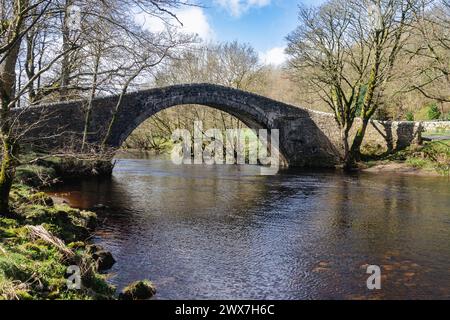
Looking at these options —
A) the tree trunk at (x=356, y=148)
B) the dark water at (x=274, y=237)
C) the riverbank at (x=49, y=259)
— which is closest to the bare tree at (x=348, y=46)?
the tree trunk at (x=356, y=148)

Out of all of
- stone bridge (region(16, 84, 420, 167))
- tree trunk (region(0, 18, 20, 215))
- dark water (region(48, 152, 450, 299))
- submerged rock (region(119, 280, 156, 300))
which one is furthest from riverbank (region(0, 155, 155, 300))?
stone bridge (region(16, 84, 420, 167))

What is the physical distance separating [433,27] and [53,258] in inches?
674

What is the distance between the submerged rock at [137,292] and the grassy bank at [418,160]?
2131 cm

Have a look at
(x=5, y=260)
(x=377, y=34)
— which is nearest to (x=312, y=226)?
(x=5, y=260)

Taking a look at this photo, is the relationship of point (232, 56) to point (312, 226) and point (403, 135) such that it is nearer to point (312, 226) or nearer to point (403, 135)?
point (403, 135)

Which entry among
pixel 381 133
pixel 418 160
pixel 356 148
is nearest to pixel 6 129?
pixel 418 160

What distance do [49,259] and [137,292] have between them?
1463 millimetres

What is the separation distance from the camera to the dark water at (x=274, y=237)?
7.34 m

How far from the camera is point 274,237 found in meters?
10.5

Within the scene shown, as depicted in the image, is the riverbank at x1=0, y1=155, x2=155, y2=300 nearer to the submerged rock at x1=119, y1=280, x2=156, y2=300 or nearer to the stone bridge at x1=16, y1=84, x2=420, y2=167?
the submerged rock at x1=119, y1=280, x2=156, y2=300

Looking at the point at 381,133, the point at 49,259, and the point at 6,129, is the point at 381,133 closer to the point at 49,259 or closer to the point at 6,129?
the point at 6,129

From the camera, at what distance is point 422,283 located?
24.5ft

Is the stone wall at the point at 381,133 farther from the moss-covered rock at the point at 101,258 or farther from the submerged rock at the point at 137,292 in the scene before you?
the submerged rock at the point at 137,292

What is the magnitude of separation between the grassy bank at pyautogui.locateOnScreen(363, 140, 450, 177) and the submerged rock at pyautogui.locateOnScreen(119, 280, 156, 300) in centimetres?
2131
